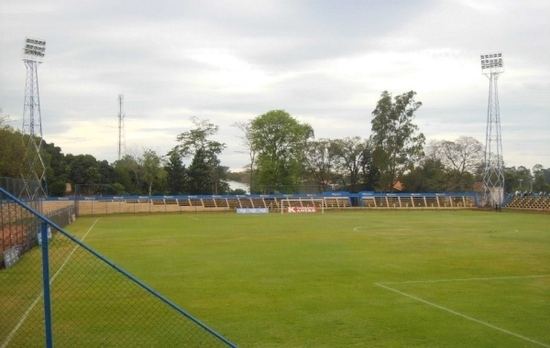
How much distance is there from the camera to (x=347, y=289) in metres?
14.5

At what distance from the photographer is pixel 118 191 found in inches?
3297

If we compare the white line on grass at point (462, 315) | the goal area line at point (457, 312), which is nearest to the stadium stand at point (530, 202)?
the goal area line at point (457, 312)

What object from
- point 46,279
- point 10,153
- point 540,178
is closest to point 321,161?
point 540,178

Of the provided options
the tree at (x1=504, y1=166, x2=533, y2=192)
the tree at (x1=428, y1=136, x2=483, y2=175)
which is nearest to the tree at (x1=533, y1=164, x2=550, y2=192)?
the tree at (x1=504, y1=166, x2=533, y2=192)

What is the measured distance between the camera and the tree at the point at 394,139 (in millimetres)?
91062

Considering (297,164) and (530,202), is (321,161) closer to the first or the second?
(297,164)

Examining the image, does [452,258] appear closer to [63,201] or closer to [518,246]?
[518,246]

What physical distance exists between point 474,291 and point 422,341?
508 centimetres

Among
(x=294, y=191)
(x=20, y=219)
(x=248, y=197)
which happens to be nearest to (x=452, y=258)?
(x=20, y=219)

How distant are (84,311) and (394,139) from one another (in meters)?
82.9

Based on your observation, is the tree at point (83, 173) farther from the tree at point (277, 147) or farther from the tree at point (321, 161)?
the tree at point (321, 161)

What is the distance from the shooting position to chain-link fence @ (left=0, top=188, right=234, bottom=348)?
7.68 metres

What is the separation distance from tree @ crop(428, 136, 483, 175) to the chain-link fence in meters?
85.0

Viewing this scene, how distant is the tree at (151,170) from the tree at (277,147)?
16.3 meters
